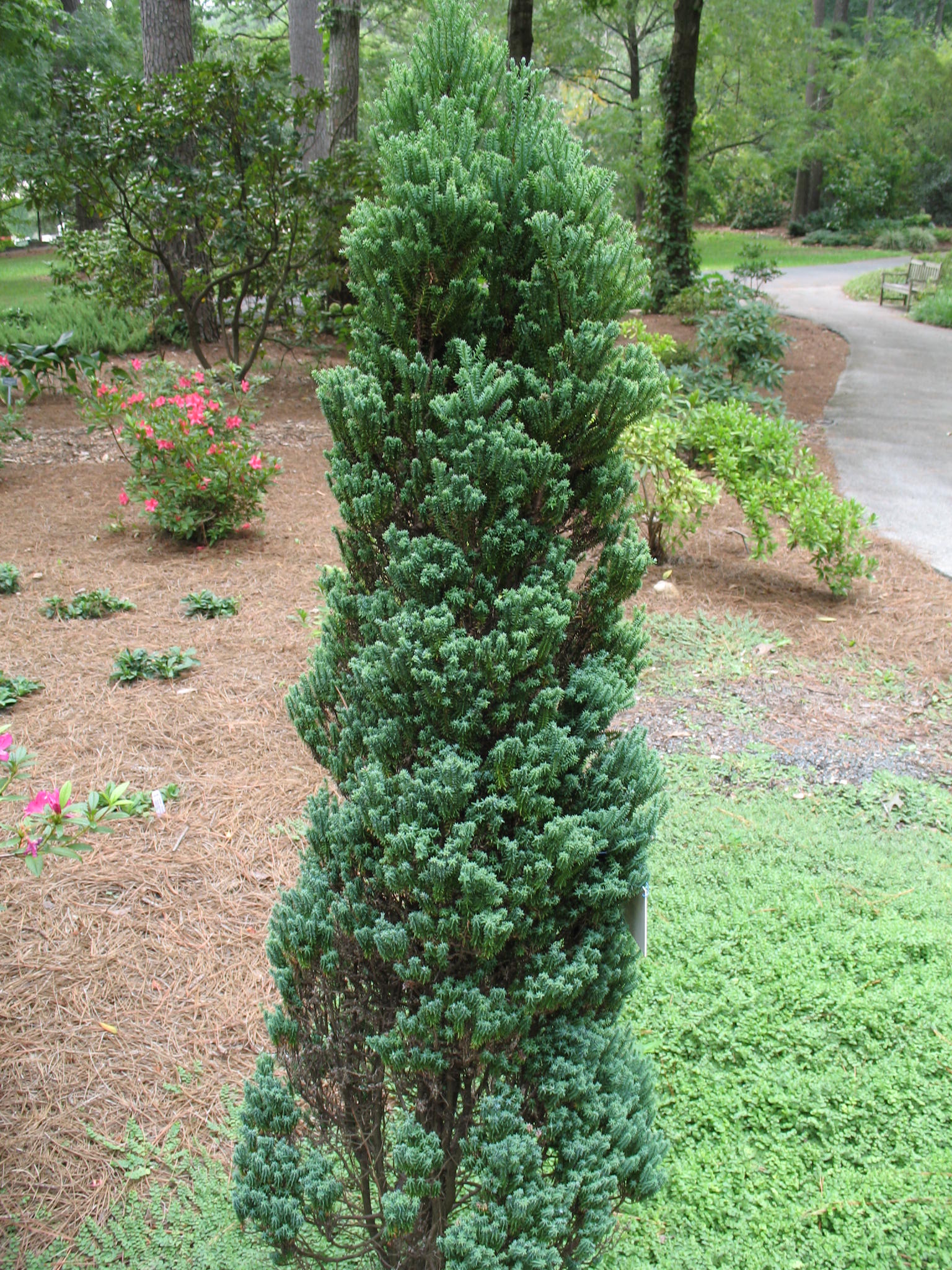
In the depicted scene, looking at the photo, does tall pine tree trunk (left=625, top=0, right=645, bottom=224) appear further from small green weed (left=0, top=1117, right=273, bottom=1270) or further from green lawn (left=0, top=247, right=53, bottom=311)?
small green weed (left=0, top=1117, right=273, bottom=1270)

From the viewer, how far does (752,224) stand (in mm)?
41250

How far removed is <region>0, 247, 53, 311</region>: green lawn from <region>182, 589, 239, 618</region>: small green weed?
10427 mm

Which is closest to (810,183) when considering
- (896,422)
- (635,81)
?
(635,81)

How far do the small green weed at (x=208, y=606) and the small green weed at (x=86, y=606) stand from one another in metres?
0.34

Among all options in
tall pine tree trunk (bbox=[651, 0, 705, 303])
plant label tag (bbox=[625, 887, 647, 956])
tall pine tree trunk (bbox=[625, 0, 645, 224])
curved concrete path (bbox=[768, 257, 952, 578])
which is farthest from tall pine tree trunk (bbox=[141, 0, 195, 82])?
plant label tag (bbox=[625, 887, 647, 956])

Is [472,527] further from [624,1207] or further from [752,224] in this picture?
[752,224]

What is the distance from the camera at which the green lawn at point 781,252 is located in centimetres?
2909

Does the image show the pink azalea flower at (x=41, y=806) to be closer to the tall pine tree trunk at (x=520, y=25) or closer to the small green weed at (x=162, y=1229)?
the small green weed at (x=162, y=1229)

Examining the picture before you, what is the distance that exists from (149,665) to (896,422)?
941 centimetres

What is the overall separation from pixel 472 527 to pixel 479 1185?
1164 mm

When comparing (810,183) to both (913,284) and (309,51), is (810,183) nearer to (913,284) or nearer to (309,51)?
(913,284)

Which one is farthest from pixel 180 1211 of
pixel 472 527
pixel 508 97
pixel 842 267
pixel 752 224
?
pixel 752 224

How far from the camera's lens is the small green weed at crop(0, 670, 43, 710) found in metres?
4.32

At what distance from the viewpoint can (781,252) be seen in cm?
3250
